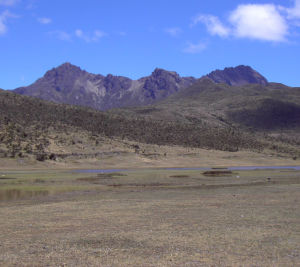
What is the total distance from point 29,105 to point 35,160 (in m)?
44.7

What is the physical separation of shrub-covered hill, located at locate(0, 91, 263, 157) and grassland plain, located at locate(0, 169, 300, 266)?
5539 centimetres

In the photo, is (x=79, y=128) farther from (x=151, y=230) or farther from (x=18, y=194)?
(x=151, y=230)

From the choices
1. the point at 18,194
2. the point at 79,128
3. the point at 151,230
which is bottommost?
the point at 18,194

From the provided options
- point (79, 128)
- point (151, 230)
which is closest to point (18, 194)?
point (151, 230)

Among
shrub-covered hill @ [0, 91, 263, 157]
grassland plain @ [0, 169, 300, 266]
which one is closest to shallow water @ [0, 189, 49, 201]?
grassland plain @ [0, 169, 300, 266]

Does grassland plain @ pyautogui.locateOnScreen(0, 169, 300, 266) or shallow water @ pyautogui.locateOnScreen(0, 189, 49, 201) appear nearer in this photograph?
grassland plain @ pyautogui.locateOnScreen(0, 169, 300, 266)

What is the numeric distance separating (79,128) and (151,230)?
93.6 meters

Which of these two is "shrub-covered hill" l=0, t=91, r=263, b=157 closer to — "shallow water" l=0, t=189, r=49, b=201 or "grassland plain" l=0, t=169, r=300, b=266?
"shallow water" l=0, t=189, r=49, b=201

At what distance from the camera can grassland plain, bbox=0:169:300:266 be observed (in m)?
15.3

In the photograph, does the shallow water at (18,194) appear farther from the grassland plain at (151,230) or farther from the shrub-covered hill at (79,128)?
the shrub-covered hill at (79,128)

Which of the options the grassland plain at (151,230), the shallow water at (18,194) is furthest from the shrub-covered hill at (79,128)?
the grassland plain at (151,230)

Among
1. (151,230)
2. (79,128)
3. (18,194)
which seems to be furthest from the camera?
(79,128)

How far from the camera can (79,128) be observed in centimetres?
11212

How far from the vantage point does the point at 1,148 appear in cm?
8138
